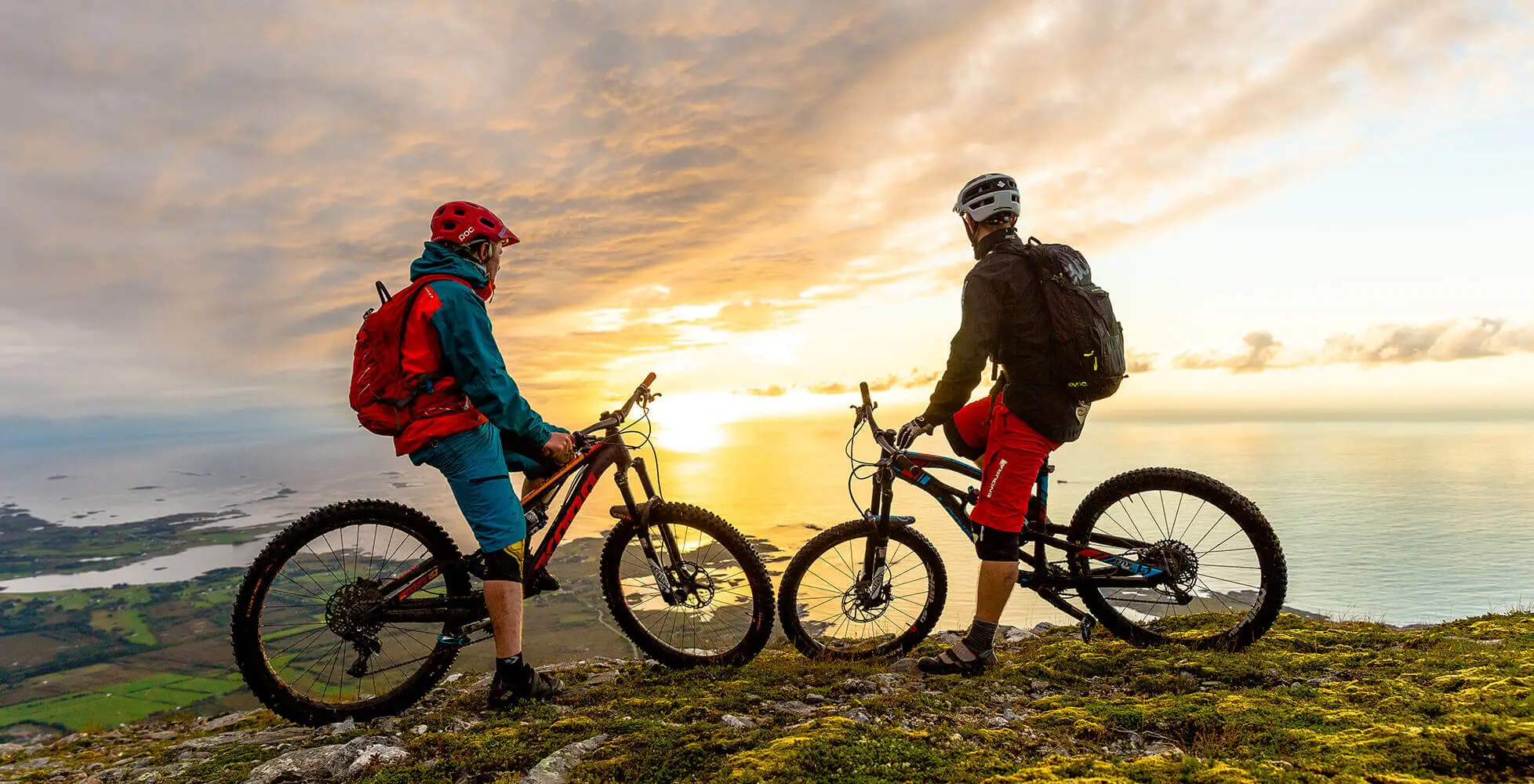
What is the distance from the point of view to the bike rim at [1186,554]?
5.29 meters

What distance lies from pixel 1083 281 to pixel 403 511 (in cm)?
542

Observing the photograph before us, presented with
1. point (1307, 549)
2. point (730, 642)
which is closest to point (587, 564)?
point (730, 642)

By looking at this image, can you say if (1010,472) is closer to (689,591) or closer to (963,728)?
(963,728)

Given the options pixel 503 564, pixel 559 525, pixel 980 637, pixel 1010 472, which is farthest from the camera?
pixel 559 525

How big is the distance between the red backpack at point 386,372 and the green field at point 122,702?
278 ft

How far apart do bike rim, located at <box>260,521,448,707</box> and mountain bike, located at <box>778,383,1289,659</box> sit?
2969mm

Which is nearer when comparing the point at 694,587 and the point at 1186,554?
the point at 1186,554

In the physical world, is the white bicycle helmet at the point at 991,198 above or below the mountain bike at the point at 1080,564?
above

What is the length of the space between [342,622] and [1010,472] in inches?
199

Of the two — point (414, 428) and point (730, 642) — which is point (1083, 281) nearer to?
point (730, 642)

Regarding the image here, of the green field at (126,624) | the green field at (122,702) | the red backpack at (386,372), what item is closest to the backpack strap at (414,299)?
the red backpack at (386,372)

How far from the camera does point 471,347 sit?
165 inches

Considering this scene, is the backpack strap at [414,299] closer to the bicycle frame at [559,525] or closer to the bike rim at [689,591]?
the bicycle frame at [559,525]

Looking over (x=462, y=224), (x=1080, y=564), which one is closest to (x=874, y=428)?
(x=1080, y=564)
